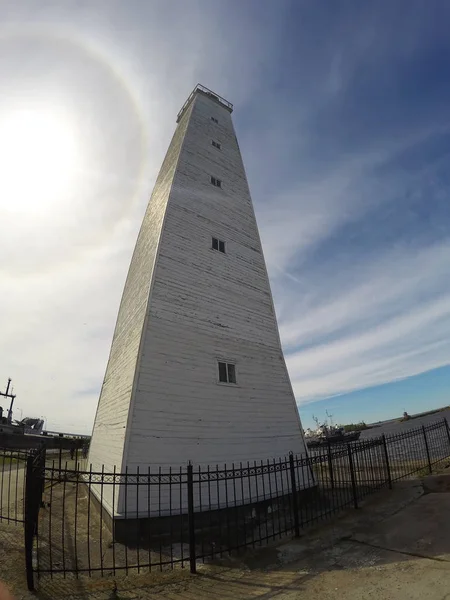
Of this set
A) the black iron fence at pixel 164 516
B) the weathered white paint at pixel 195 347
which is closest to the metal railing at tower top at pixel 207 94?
the weathered white paint at pixel 195 347

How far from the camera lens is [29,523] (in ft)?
17.9

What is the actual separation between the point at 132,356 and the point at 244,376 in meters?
4.11

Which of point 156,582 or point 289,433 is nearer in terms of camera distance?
point 156,582

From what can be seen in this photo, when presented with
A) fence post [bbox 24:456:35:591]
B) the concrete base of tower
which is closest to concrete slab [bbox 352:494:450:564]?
the concrete base of tower

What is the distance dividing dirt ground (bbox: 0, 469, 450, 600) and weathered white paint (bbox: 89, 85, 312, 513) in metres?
3.22

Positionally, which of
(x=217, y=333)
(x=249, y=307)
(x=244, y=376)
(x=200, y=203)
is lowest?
(x=244, y=376)

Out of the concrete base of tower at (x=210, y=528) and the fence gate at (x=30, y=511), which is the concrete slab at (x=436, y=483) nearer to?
the concrete base of tower at (x=210, y=528)

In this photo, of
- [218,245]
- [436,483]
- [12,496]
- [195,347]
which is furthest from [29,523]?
[436,483]

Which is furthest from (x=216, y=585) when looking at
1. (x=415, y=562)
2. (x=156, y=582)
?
(x=415, y=562)

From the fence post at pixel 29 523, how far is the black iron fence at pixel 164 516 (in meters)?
0.01

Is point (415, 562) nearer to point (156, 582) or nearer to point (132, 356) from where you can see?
point (156, 582)

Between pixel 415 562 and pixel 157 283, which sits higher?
pixel 157 283

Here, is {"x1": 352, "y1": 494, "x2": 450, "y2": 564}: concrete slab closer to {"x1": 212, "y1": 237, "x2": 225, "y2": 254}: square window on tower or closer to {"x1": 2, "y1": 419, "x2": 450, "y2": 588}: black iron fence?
{"x1": 2, "y1": 419, "x2": 450, "y2": 588}: black iron fence

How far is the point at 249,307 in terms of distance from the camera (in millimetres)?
14492
